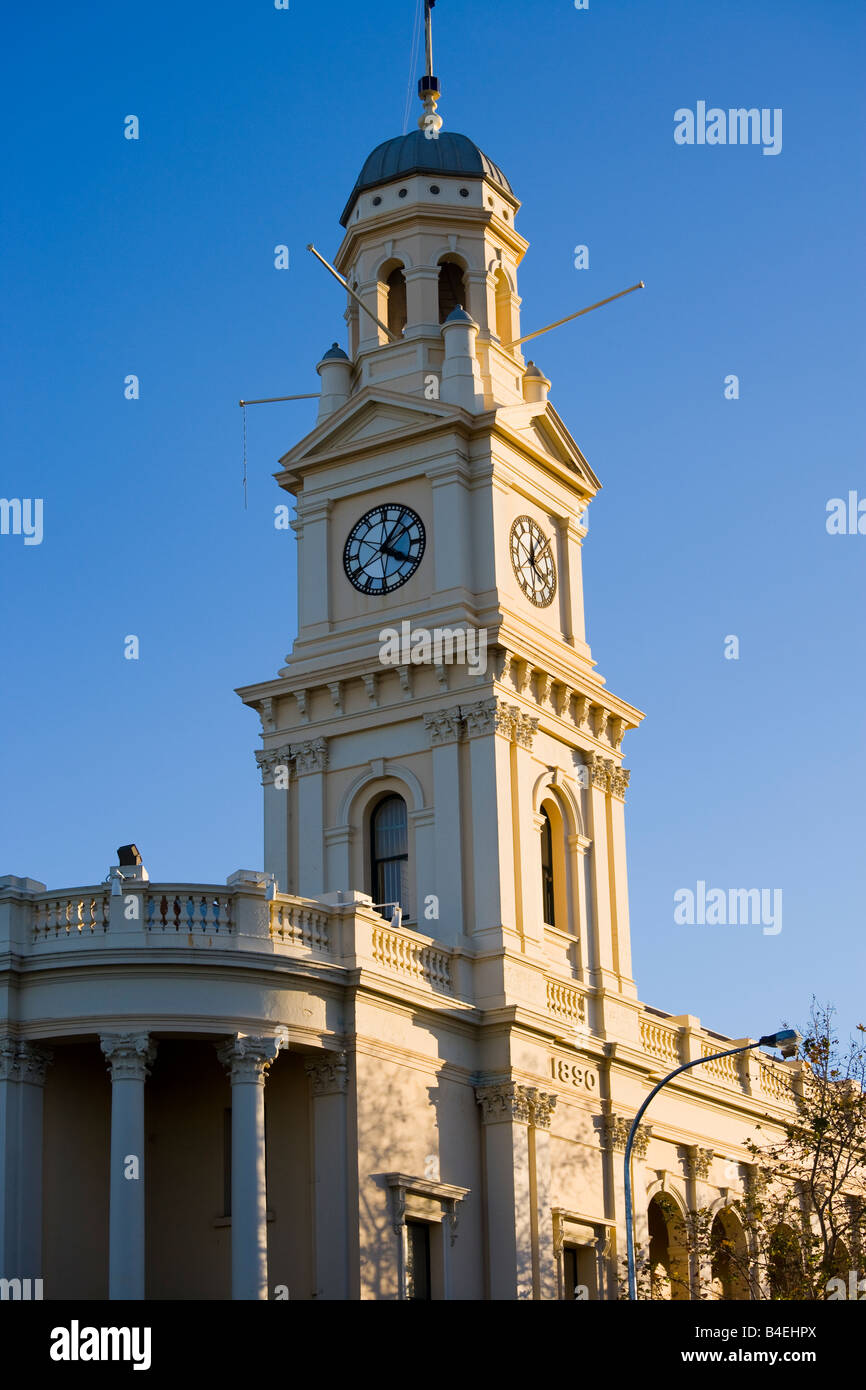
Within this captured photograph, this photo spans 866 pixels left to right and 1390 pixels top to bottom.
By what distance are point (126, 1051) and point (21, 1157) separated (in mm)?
2376

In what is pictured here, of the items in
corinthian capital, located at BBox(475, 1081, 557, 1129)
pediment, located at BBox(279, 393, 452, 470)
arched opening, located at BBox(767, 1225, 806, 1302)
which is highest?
pediment, located at BBox(279, 393, 452, 470)

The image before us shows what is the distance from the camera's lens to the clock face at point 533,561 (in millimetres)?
45625

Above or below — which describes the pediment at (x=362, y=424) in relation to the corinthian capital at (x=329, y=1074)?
above

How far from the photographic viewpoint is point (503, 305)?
49.3m

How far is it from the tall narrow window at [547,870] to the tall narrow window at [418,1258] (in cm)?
854

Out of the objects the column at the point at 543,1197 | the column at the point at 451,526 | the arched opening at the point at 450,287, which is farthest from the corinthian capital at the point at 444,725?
the arched opening at the point at 450,287

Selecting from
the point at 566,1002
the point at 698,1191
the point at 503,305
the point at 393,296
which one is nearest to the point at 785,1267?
the point at 698,1191

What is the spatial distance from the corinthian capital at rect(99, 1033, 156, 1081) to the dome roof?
22.4 metres

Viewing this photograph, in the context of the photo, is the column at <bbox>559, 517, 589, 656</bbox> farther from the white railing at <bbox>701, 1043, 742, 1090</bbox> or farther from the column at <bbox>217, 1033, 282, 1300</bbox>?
the column at <bbox>217, 1033, 282, 1300</bbox>

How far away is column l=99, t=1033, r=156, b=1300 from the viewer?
32.6m

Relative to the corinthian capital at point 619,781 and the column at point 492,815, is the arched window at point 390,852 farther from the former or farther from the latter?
the corinthian capital at point 619,781

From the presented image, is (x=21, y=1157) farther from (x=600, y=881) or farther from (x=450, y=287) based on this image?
(x=450, y=287)

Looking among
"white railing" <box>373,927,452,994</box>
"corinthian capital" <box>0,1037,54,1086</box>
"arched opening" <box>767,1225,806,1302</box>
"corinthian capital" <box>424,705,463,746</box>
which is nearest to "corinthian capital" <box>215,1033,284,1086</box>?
"corinthian capital" <box>0,1037,54,1086</box>
